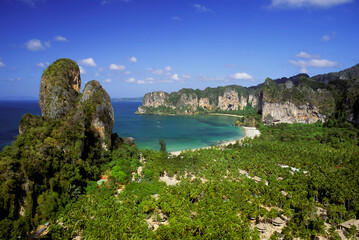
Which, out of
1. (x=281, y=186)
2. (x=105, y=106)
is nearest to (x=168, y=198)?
(x=281, y=186)

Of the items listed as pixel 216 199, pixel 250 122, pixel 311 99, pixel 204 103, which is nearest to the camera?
pixel 216 199

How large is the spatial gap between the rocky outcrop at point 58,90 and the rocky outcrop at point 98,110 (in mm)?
→ 3141

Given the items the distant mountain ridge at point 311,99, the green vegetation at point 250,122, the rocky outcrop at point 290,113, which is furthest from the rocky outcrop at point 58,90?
the distant mountain ridge at point 311,99

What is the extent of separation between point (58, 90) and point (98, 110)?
874 cm

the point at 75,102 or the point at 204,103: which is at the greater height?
the point at 204,103

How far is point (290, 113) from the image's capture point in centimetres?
9344

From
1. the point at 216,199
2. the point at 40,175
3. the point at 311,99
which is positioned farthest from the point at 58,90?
the point at 311,99

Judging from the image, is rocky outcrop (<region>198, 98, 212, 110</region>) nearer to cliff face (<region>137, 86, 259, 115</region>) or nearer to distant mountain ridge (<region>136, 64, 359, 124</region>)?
cliff face (<region>137, 86, 259, 115</region>)

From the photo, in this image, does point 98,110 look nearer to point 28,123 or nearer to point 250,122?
point 28,123

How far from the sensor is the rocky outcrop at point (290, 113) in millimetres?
90125

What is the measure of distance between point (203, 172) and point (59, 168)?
21.3m

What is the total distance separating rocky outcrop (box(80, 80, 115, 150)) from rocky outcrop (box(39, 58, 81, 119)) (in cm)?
314

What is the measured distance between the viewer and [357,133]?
63906 mm

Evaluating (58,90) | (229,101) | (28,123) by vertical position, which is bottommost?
(28,123)
